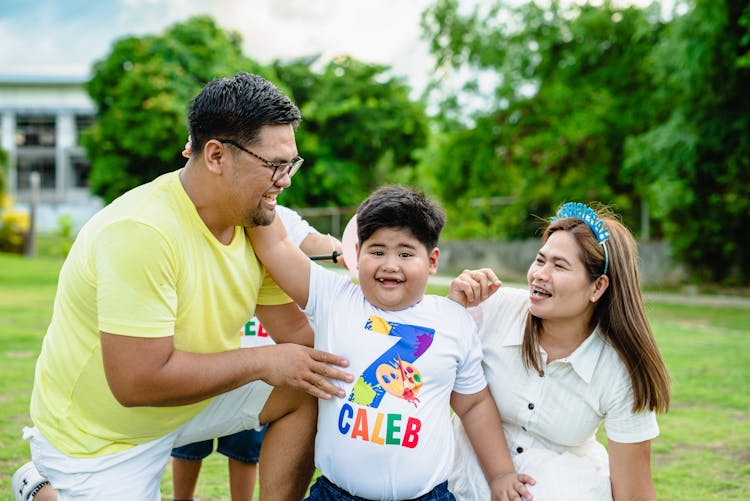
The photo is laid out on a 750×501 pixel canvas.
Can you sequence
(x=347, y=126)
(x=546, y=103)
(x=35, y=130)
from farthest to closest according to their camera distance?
(x=35, y=130) < (x=347, y=126) < (x=546, y=103)

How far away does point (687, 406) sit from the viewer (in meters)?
5.93

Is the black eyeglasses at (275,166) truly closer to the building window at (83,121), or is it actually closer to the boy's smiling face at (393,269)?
the boy's smiling face at (393,269)

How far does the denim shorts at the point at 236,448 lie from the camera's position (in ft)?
11.5

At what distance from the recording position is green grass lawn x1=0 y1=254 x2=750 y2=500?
4164mm

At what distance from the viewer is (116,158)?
1991 cm

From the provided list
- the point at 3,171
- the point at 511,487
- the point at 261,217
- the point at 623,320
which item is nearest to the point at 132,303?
the point at 261,217

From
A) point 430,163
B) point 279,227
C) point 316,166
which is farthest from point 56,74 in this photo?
point 279,227

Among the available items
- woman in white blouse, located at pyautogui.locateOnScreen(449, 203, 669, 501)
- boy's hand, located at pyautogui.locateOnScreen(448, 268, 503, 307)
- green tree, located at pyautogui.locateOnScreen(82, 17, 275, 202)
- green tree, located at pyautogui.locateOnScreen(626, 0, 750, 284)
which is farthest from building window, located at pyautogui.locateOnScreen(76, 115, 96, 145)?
woman in white blouse, located at pyautogui.locateOnScreen(449, 203, 669, 501)

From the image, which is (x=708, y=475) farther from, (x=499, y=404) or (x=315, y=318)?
(x=315, y=318)

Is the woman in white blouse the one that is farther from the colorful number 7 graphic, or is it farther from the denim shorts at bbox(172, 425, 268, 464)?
the denim shorts at bbox(172, 425, 268, 464)

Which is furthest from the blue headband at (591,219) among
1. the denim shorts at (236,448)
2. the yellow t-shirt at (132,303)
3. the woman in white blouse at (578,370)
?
the denim shorts at (236,448)

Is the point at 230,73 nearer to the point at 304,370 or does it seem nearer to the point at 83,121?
the point at 304,370

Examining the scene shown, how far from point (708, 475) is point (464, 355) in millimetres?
2289

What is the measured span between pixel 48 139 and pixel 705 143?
4132cm
